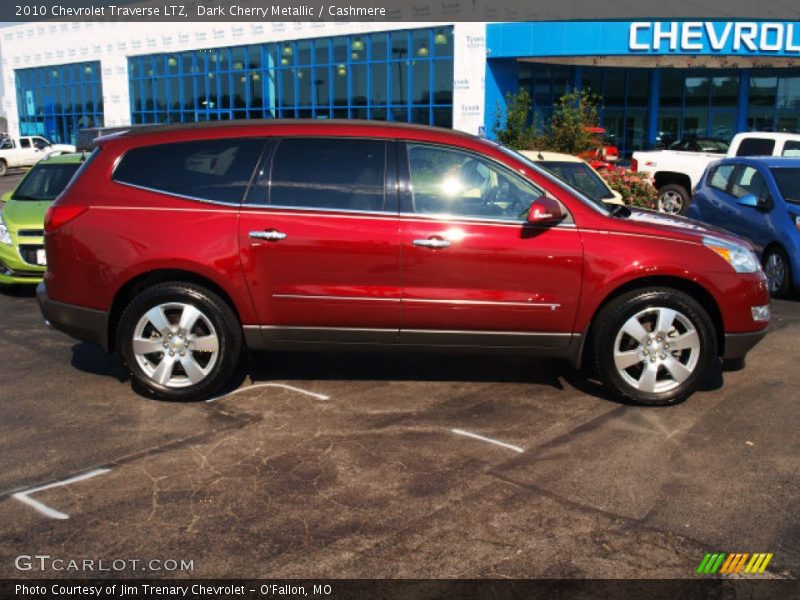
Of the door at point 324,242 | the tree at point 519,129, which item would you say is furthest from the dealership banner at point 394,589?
the tree at point 519,129

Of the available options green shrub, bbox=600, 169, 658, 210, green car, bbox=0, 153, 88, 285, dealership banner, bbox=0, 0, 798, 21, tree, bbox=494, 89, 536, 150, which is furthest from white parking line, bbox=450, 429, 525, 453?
dealership banner, bbox=0, 0, 798, 21

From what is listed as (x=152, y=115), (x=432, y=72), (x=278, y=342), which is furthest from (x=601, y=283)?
(x=152, y=115)

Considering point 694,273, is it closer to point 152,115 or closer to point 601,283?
point 601,283

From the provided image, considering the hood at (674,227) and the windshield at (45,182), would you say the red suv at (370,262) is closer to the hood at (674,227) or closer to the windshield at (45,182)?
the hood at (674,227)

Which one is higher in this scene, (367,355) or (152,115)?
(152,115)

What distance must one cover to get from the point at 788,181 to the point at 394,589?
322 inches

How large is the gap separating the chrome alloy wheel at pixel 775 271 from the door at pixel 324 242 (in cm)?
565

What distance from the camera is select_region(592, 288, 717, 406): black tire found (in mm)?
5094

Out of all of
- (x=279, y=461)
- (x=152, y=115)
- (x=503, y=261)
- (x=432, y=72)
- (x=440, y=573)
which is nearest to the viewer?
(x=440, y=573)

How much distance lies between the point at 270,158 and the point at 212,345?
1294mm

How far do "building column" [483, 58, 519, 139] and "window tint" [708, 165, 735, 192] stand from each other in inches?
674

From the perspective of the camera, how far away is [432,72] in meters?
28.8

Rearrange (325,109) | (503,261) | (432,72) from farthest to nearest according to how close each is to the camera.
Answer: (325,109) → (432,72) → (503,261)

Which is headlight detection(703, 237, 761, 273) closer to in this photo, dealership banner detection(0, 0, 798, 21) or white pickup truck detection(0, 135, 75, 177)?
dealership banner detection(0, 0, 798, 21)
